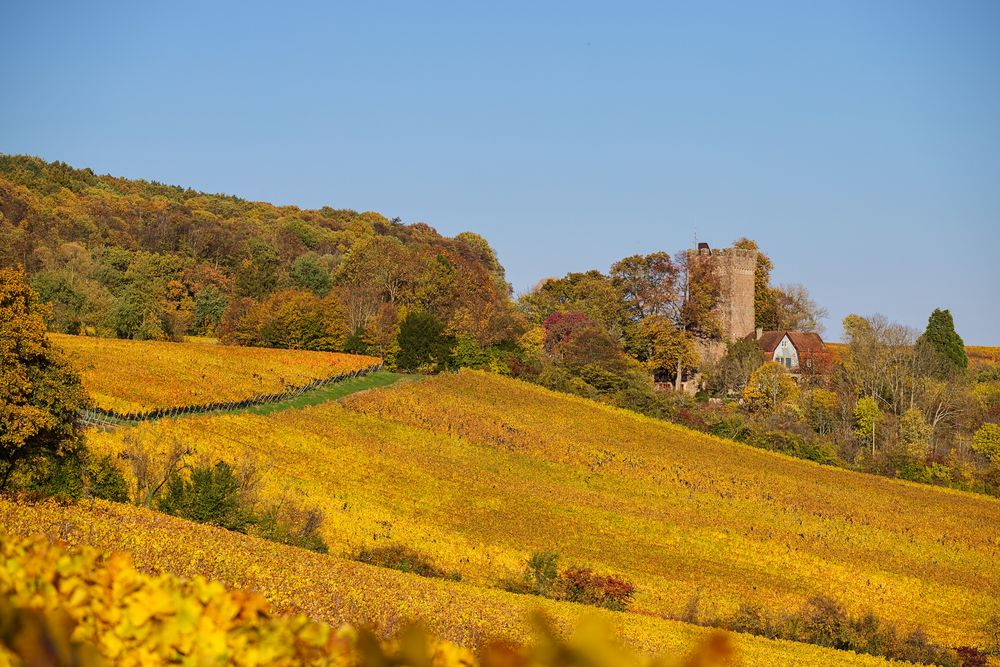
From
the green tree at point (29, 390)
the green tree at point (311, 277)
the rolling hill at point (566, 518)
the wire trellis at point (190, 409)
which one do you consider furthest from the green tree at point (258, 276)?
the green tree at point (29, 390)

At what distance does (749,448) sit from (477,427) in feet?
61.2

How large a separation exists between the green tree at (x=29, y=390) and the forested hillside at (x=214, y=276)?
1454 inches

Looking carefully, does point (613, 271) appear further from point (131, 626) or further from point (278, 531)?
point (131, 626)

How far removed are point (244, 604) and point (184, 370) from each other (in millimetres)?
57935

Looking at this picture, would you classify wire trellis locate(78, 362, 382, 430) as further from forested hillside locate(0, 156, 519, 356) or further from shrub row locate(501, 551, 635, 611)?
shrub row locate(501, 551, 635, 611)

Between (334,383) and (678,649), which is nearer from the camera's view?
(678,649)

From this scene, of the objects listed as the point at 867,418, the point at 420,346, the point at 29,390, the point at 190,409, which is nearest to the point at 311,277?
the point at 420,346

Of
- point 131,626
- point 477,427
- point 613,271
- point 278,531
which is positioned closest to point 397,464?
point 477,427

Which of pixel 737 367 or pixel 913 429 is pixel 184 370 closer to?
pixel 737 367

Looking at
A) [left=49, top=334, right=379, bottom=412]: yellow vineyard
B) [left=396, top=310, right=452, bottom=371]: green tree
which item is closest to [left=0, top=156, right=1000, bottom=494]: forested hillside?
[left=396, top=310, right=452, bottom=371]: green tree

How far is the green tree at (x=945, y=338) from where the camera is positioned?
90562 mm

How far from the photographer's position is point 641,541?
44.6 metres

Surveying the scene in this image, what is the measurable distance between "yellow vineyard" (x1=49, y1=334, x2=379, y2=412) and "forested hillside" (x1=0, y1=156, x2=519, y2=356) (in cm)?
573

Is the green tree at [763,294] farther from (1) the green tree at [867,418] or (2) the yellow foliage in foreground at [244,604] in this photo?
(2) the yellow foliage in foreground at [244,604]
